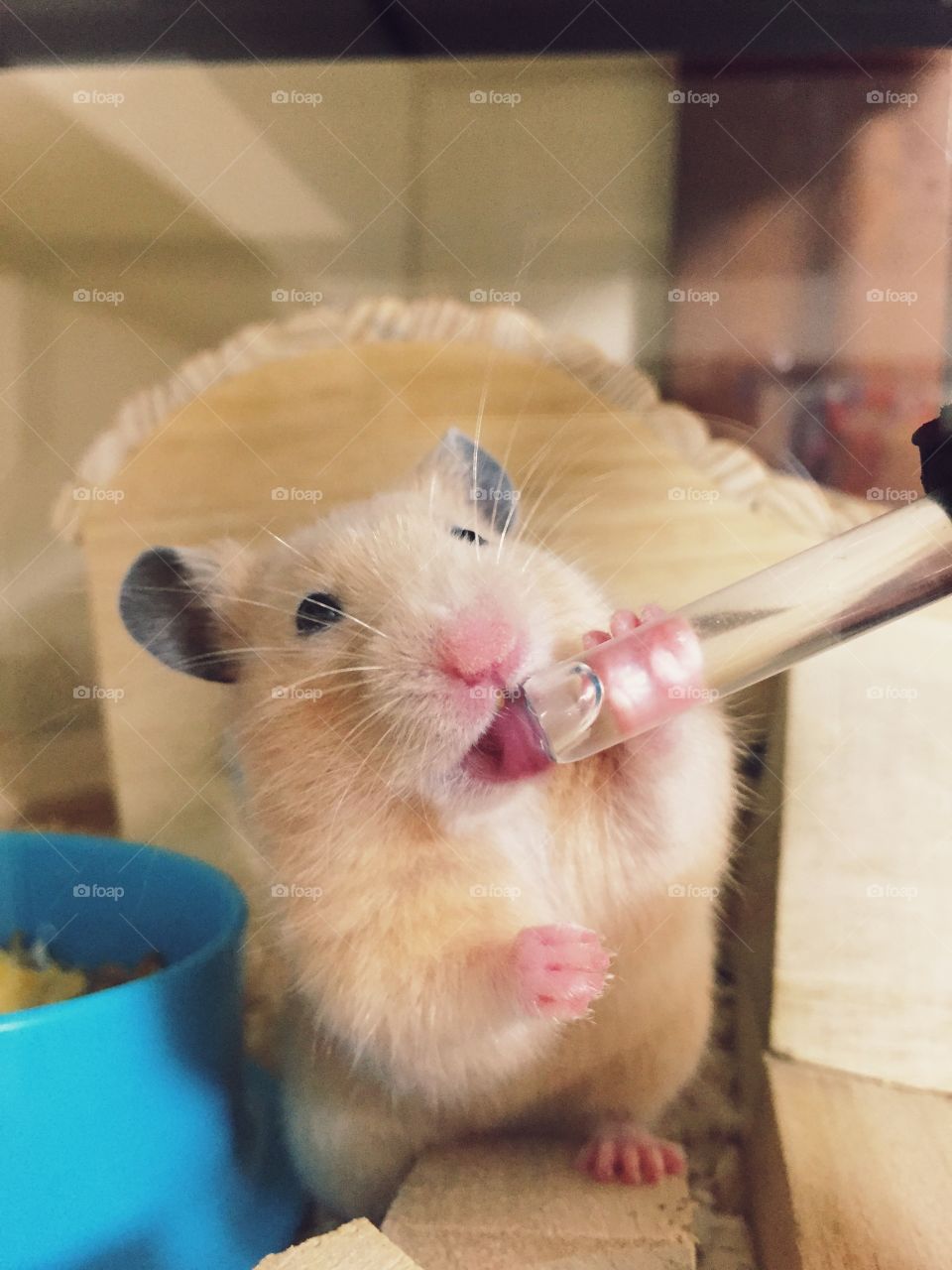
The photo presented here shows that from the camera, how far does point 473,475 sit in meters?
0.95

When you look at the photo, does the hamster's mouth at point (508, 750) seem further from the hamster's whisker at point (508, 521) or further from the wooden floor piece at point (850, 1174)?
the wooden floor piece at point (850, 1174)

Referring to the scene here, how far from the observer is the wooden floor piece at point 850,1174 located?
724 millimetres

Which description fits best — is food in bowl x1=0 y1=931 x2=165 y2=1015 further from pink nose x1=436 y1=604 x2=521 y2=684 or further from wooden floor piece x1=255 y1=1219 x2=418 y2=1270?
pink nose x1=436 y1=604 x2=521 y2=684

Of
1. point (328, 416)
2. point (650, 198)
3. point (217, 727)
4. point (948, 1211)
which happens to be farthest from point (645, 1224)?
point (650, 198)

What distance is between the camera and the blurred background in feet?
2.94

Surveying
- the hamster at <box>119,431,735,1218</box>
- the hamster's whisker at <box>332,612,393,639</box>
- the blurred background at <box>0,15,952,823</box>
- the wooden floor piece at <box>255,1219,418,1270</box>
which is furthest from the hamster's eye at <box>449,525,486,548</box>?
the wooden floor piece at <box>255,1219,418,1270</box>

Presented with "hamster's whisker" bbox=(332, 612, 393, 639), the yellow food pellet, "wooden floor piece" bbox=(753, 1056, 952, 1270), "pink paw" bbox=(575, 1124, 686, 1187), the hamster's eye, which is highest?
the hamster's eye

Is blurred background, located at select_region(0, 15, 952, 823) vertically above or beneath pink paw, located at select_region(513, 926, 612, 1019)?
above

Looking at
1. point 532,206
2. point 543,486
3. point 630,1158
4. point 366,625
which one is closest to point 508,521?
point 543,486

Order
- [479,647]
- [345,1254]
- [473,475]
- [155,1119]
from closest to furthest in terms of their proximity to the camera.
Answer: [345,1254], [479,647], [155,1119], [473,475]

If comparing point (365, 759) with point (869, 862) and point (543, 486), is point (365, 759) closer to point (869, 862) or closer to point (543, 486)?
point (543, 486)

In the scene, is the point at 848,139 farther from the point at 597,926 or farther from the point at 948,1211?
the point at 948,1211

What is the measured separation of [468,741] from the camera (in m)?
0.76

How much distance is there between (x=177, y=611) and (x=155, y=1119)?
1.55 ft
